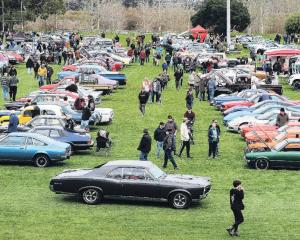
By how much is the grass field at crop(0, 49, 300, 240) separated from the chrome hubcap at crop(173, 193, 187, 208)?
0.23 meters

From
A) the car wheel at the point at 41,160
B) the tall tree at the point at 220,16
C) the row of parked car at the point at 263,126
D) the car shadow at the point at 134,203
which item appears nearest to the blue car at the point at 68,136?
the car wheel at the point at 41,160

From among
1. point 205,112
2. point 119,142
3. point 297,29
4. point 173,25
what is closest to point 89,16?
point 173,25

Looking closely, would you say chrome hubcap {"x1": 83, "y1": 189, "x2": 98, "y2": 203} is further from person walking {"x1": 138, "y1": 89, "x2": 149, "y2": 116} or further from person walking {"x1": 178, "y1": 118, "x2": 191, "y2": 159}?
person walking {"x1": 138, "y1": 89, "x2": 149, "y2": 116}

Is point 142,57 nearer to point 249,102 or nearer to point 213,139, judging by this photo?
point 249,102

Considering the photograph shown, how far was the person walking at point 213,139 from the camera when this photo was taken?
1170 inches

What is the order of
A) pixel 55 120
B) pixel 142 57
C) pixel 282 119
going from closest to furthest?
pixel 55 120 < pixel 282 119 < pixel 142 57

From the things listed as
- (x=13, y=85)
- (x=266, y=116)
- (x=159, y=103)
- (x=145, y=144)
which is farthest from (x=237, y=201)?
(x=13, y=85)

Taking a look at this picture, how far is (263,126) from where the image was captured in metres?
33.3

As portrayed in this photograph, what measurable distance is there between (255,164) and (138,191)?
6.58m

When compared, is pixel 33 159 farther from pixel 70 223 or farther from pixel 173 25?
pixel 173 25

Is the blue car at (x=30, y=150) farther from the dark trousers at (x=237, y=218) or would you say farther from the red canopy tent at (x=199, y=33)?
the red canopy tent at (x=199, y=33)

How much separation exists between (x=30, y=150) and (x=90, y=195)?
17.9ft

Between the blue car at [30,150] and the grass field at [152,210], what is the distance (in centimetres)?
33

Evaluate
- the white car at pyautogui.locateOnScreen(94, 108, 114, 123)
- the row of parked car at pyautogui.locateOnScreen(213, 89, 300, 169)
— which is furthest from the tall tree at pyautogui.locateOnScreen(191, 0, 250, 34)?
the white car at pyautogui.locateOnScreen(94, 108, 114, 123)
